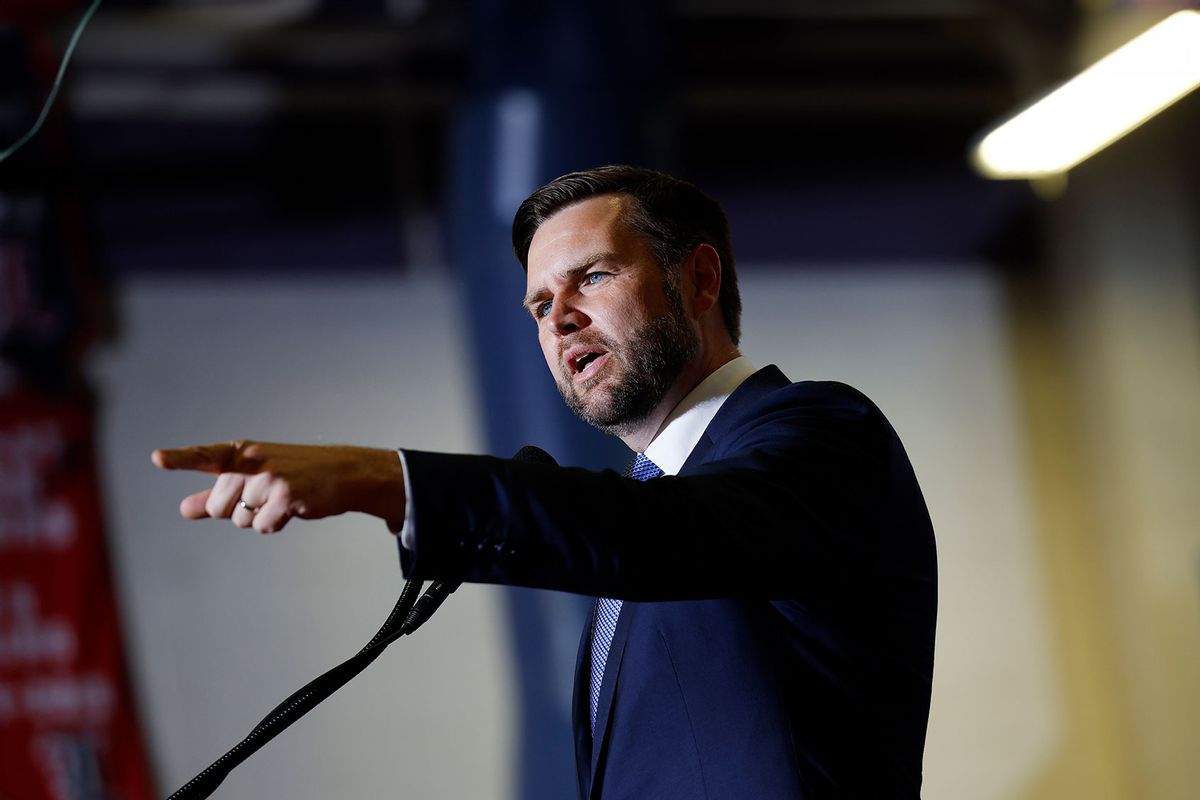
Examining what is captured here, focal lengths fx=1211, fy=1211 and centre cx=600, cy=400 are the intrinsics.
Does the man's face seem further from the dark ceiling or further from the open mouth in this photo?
the dark ceiling

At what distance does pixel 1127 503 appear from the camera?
4.72 meters

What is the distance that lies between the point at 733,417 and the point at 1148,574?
13.4 ft

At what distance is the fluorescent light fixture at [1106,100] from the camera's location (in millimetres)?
3670

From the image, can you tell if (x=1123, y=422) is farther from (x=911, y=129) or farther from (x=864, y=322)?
(x=911, y=129)

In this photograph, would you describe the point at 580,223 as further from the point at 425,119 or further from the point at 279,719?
the point at 425,119

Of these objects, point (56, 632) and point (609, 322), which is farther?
point (56, 632)

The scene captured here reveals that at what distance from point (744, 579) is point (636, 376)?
16.4 inches

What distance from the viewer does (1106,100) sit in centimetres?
395

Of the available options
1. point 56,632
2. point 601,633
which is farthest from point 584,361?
point 56,632

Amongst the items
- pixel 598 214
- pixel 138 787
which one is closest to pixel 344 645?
pixel 138 787

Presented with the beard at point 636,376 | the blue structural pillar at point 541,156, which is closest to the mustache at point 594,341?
the beard at point 636,376

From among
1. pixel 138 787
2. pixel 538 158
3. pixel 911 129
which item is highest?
pixel 911 129

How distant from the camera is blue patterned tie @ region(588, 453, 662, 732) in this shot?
1.19 m

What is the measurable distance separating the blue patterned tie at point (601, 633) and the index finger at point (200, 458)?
476 mm
